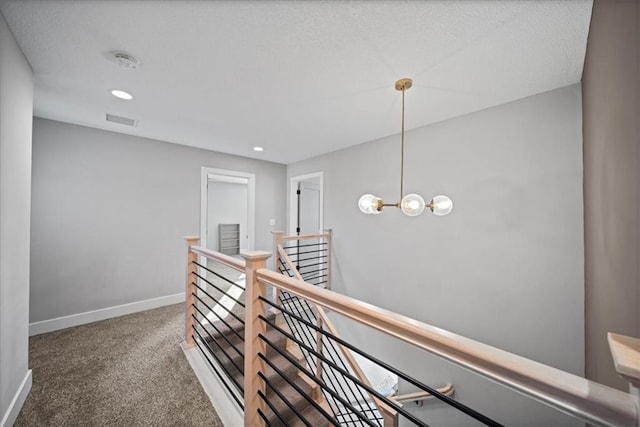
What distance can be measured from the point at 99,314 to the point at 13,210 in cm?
209

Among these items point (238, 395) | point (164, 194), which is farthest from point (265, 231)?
point (238, 395)

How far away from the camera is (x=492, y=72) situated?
1.82 metres

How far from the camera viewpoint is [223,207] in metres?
7.29

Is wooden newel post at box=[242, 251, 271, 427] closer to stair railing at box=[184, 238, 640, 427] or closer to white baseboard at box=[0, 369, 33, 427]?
stair railing at box=[184, 238, 640, 427]

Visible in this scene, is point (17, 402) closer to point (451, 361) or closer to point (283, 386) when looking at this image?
point (283, 386)

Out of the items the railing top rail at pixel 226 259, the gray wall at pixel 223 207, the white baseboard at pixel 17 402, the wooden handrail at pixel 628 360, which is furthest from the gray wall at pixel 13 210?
the gray wall at pixel 223 207

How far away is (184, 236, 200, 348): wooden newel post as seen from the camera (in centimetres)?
218

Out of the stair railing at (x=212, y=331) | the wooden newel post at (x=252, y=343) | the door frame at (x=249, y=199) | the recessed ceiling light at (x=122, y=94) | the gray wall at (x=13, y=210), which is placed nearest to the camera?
the wooden newel post at (x=252, y=343)

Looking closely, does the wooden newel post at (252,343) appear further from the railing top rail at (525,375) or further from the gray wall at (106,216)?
the gray wall at (106,216)

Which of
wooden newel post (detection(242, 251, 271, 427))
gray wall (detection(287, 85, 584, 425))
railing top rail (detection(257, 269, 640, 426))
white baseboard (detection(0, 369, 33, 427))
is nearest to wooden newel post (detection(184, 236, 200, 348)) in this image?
white baseboard (detection(0, 369, 33, 427))

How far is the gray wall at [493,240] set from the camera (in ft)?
6.58

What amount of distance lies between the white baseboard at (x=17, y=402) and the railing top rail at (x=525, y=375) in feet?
7.55

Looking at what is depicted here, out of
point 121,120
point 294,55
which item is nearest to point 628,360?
point 294,55

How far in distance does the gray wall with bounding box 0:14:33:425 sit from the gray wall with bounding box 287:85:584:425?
327 cm
